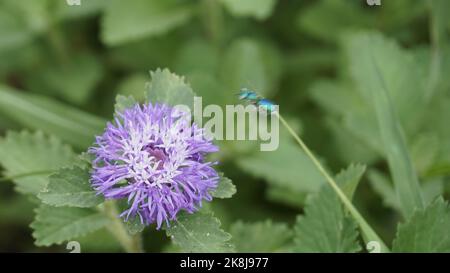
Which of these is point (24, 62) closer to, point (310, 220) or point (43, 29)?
point (43, 29)

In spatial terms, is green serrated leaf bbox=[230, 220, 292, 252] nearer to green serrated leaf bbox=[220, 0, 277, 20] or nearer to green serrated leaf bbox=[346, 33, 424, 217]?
green serrated leaf bbox=[346, 33, 424, 217]

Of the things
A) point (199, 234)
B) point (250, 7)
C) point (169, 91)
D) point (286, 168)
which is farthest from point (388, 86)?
point (199, 234)

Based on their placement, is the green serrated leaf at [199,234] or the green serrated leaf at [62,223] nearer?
the green serrated leaf at [199,234]

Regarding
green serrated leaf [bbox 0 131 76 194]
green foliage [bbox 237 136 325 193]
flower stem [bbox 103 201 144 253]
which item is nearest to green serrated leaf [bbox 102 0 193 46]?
green foliage [bbox 237 136 325 193]

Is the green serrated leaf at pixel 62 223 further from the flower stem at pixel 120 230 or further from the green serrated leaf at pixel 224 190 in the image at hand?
the green serrated leaf at pixel 224 190

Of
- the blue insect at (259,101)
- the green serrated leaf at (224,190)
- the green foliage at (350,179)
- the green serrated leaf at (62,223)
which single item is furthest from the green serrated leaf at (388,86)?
the green serrated leaf at (62,223)

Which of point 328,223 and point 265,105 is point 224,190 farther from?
point 328,223
